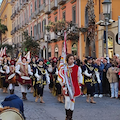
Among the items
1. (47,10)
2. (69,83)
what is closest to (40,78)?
(69,83)

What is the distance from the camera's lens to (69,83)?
800 centimetres

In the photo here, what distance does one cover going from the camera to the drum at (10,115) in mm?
4160

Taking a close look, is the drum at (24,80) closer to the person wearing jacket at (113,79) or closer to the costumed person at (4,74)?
the costumed person at (4,74)

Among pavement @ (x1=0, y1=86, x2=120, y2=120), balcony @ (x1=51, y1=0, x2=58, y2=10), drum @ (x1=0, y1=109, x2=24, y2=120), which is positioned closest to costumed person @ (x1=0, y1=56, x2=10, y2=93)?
pavement @ (x1=0, y1=86, x2=120, y2=120)

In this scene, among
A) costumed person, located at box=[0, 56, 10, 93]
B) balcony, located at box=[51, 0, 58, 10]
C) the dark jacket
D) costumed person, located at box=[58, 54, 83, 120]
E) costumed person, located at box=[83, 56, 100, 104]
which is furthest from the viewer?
balcony, located at box=[51, 0, 58, 10]

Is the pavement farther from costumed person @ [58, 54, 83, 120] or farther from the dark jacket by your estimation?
the dark jacket

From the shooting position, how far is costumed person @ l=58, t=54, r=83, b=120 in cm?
A: 791

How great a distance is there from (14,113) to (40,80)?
721cm

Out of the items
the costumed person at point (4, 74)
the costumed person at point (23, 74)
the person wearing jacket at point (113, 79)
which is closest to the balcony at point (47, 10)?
the costumed person at point (4, 74)

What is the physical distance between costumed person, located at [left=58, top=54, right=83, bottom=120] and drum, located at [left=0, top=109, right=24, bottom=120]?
3.61 meters

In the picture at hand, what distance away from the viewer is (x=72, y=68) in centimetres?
810

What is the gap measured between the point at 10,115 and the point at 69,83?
3.89 metres

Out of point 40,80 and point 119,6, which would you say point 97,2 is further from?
point 40,80

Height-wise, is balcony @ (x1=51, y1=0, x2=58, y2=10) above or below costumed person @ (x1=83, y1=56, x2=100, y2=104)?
above
